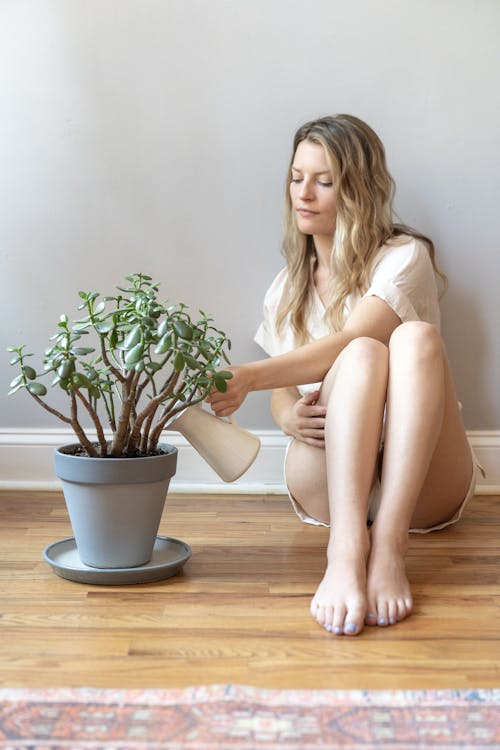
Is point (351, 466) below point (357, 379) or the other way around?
below

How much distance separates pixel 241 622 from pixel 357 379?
47 centimetres

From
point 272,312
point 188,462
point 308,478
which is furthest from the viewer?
point 188,462

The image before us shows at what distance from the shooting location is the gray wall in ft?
7.46

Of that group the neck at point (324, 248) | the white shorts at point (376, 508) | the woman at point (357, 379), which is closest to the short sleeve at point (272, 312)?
the woman at point (357, 379)

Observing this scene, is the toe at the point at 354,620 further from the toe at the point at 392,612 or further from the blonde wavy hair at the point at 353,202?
the blonde wavy hair at the point at 353,202

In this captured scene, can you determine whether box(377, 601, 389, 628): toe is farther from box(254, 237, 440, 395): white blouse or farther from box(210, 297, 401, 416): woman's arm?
box(254, 237, 440, 395): white blouse

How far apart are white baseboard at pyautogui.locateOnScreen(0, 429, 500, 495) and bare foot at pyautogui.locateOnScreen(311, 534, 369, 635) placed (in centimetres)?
89

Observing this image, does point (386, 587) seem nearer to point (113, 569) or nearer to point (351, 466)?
point (351, 466)

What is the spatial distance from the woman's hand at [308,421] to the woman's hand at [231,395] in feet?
0.80

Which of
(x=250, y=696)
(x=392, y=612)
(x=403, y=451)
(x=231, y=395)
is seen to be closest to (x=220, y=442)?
(x=231, y=395)

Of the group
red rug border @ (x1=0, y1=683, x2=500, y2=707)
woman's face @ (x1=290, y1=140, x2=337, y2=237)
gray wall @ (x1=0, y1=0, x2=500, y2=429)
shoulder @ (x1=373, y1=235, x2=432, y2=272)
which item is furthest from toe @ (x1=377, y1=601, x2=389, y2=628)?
gray wall @ (x1=0, y1=0, x2=500, y2=429)

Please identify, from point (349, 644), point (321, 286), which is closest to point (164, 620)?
point (349, 644)

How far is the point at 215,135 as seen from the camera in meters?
2.32

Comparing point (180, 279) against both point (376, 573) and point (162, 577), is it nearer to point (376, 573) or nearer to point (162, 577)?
point (162, 577)
